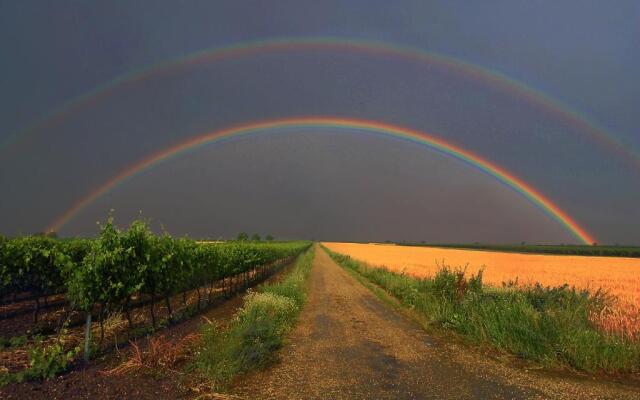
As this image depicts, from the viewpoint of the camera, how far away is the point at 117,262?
11.0m

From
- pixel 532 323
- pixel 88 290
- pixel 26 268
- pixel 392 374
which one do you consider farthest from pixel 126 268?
pixel 532 323

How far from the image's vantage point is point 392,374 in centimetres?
843

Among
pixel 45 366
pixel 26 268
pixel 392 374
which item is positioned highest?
pixel 26 268

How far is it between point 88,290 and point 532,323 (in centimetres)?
1129

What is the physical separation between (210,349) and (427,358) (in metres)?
5.02

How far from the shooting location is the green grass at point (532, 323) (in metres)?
8.79

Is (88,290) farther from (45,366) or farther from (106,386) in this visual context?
(106,386)

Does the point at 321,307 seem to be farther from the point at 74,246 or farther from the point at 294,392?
the point at 74,246

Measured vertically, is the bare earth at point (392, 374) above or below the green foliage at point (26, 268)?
below

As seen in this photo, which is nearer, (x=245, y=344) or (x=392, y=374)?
(x=392, y=374)

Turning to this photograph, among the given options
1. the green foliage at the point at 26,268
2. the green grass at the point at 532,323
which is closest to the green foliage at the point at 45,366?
the green foliage at the point at 26,268

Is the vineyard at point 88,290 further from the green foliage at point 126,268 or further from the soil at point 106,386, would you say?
the soil at point 106,386

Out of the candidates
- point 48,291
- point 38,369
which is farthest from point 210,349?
point 48,291

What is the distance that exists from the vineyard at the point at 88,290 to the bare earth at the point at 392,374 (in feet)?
14.0
